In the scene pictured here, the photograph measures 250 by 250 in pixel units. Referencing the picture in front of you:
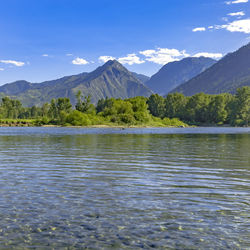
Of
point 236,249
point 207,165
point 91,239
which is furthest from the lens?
point 207,165

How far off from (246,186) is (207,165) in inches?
358

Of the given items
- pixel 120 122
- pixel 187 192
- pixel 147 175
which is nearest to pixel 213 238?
pixel 187 192

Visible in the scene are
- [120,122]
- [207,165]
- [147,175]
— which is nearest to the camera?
[147,175]

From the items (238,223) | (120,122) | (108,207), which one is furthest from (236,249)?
(120,122)

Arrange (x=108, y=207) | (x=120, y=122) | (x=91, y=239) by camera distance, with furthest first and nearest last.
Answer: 1. (x=120, y=122)
2. (x=108, y=207)
3. (x=91, y=239)

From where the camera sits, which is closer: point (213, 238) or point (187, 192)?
point (213, 238)

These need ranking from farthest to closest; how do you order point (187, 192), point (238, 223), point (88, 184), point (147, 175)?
1. point (147, 175)
2. point (88, 184)
3. point (187, 192)
4. point (238, 223)

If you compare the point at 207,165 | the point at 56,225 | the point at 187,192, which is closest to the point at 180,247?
the point at 56,225

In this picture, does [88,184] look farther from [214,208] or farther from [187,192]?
[214,208]

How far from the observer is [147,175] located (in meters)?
21.2

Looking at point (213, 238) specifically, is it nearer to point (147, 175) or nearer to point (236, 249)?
point (236, 249)

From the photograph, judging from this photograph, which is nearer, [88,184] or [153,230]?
[153,230]

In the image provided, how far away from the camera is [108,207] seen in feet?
41.7

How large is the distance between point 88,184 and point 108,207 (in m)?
5.07
